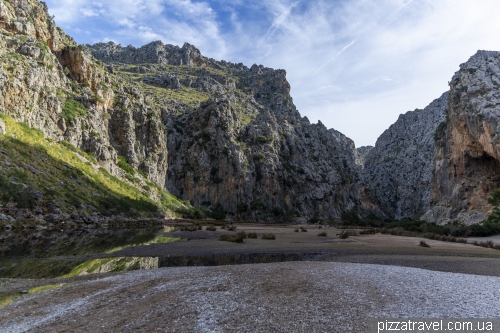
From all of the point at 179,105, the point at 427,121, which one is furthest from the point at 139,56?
the point at 427,121

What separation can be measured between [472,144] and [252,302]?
77.7 metres

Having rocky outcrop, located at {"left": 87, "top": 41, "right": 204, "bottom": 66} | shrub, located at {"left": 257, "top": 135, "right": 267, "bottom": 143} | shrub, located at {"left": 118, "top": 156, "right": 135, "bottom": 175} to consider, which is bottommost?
shrub, located at {"left": 118, "top": 156, "right": 135, "bottom": 175}

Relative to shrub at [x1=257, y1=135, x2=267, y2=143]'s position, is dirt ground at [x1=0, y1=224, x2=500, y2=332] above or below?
below

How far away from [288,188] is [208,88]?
224 ft

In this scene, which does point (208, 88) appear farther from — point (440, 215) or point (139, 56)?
point (440, 215)

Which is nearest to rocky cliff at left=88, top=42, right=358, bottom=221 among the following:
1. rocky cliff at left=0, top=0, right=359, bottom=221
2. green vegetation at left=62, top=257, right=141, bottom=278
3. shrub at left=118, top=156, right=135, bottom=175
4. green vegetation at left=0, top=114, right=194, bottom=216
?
rocky cliff at left=0, top=0, right=359, bottom=221

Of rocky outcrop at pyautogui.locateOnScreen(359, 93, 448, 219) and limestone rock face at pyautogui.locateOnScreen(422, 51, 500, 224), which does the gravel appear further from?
rocky outcrop at pyautogui.locateOnScreen(359, 93, 448, 219)

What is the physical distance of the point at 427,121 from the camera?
152m

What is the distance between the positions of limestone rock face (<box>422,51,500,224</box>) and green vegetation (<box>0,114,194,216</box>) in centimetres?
6256

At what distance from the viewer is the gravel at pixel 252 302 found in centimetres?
573

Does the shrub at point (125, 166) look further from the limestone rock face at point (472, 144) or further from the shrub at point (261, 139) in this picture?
the limestone rock face at point (472, 144)

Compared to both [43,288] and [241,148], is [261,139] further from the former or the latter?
[43,288]

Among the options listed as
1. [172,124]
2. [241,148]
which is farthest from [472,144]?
[172,124]

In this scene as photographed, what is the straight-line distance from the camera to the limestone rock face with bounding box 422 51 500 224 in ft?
192
